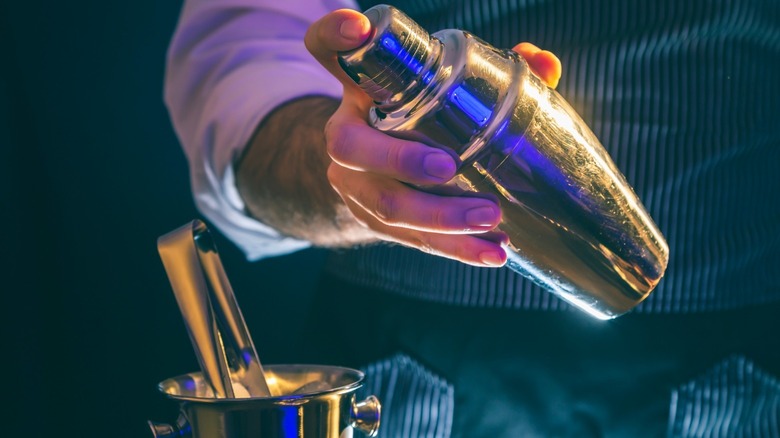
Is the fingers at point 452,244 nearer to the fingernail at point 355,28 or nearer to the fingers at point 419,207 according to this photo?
the fingers at point 419,207

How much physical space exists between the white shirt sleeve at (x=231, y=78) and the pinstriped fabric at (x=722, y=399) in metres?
0.53

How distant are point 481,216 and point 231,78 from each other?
57cm

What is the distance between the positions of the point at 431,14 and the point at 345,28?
506mm

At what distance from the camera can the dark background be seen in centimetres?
148

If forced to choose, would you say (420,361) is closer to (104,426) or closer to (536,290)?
(536,290)

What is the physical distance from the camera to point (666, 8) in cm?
76

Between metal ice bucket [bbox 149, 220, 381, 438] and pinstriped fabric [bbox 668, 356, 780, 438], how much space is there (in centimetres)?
44

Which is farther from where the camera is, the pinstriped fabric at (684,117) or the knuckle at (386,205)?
the pinstriped fabric at (684,117)

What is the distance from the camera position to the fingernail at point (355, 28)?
40cm

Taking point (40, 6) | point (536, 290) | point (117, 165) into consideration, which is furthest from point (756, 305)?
point (40, 6)

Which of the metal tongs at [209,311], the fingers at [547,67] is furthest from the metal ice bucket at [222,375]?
the fingers at [547,67]

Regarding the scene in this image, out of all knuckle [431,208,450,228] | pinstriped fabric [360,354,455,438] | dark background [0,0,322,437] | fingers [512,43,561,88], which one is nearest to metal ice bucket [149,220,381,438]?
knuckle [431,208,450,228]

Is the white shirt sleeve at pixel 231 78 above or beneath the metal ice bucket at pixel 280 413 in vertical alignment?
above

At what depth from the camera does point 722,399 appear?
76 cm
